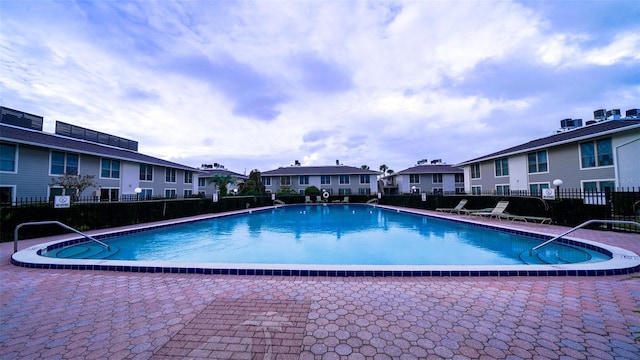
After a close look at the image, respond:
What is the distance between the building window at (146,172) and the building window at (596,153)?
104ft

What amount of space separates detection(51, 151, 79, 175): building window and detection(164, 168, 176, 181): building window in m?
7.91

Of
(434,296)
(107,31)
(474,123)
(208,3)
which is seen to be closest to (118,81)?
(107,31)

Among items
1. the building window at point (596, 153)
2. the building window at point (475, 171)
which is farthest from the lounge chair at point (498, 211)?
the building window at point (475, 171)

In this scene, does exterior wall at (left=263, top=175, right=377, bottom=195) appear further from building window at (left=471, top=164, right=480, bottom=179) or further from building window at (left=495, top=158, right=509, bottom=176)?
building window at (left=495, top=158, right=509, bottom=176)

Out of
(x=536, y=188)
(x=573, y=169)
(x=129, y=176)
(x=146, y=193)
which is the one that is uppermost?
(x=129, y=176)

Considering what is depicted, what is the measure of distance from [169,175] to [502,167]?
31.2 m

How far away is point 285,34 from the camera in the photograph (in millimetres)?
12250

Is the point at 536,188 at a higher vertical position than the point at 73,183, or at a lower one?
lower

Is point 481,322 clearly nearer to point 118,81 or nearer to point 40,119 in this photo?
point 118,81

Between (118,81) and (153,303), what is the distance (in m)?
13.9

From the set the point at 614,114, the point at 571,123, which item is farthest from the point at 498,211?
Answer: the point at 571,123

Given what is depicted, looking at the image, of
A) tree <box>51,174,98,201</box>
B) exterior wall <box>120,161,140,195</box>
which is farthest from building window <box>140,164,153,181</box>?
tree <box>51,174,98,201</box>

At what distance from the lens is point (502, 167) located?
21.1 metres

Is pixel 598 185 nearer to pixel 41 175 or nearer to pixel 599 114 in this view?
pixel 599 114
